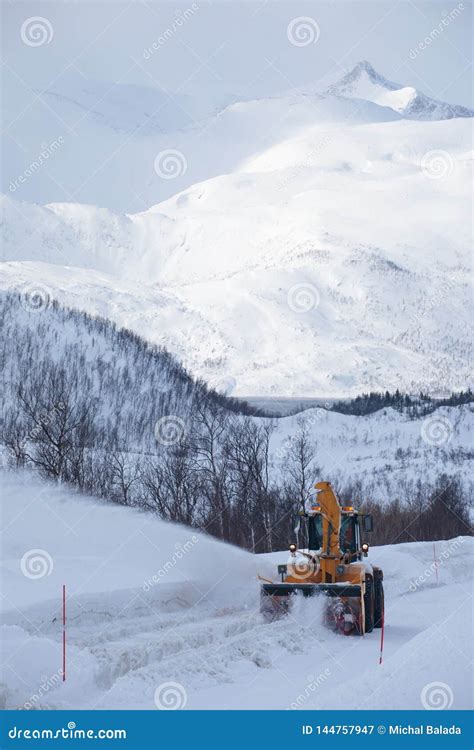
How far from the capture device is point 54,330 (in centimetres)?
13475

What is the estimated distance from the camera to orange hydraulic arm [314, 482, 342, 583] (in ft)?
69.9

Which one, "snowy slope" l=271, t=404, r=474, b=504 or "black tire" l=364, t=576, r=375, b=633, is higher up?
"snowy slope" l=271, t=404, r=474, b=504

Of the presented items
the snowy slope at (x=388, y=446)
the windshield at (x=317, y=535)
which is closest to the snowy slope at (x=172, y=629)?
the windshield at (x=317, y=535)

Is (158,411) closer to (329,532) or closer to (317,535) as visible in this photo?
(317,535)

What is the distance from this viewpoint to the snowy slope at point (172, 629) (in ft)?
45.3

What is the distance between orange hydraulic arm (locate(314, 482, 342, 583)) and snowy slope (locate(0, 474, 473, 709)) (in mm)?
931

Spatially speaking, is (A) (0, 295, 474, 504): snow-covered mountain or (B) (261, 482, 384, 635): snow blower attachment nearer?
(B) (261, 482, 384, 635): snow blower attachment

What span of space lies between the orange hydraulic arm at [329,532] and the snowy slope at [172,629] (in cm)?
93

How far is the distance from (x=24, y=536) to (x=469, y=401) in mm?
141230

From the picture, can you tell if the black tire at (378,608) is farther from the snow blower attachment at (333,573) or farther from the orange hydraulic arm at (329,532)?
the orange hydraulic arm at (329,532)

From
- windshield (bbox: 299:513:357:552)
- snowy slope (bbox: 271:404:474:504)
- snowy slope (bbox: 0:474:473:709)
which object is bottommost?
snowy slope (bbox: 0:474:473:709)

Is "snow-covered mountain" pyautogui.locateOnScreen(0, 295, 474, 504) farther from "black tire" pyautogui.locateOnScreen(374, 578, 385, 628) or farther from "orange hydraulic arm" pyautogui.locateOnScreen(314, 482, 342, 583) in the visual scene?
"orange hydraulic arm" pyautogui.locateOnScreen(314, 482, 342, 583)

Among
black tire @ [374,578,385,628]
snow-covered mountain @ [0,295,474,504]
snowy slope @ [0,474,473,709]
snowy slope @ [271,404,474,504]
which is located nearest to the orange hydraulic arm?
snowy slope @ [0,474,473,709]

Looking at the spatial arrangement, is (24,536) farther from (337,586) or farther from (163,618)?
(337,586)
